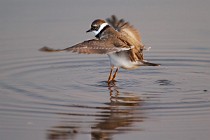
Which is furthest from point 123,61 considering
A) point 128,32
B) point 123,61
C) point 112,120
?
point 112,120

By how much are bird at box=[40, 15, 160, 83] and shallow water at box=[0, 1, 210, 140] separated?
1.19 ft

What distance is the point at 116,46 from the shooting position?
Result: 400 inches

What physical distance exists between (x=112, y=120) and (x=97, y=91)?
179cm

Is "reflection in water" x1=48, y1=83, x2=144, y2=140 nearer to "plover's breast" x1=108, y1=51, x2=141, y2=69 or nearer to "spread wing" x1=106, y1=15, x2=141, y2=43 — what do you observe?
"plover's breast" x1=108, y1=51, x2=141, y2=69

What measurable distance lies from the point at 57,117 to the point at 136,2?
735 cm

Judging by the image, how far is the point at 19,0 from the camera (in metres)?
15.1

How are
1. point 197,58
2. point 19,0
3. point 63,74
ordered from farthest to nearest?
point 19,0 < point 197,58 < point 63,74

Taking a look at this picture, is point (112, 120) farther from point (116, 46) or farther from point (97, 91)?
point (116, 46)

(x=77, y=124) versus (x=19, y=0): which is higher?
(x=19, y=0)

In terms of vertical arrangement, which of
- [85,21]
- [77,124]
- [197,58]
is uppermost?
[85,21]

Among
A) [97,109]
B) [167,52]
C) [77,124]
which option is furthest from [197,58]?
[77,124]

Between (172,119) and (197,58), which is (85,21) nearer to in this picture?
(197,58)

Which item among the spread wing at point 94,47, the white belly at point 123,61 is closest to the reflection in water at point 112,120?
the spread wing at point 94,47

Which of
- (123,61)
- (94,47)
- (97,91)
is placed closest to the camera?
(94,47)
